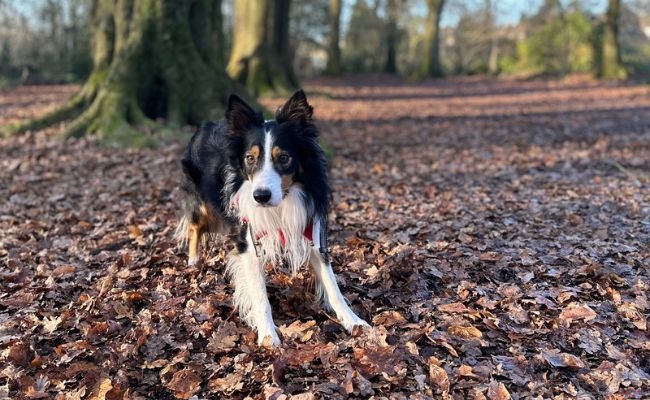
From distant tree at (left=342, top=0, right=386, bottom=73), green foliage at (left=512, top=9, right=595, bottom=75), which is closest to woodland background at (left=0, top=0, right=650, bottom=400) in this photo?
green foliage at (left=512, top=9, right=595, bottom=75)

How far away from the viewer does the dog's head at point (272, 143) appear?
3.85 m

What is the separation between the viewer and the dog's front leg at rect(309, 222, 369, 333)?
4195 millimetres

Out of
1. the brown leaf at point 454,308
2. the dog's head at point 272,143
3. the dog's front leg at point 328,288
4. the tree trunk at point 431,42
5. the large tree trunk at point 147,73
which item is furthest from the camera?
the tree trunk at point 431,42

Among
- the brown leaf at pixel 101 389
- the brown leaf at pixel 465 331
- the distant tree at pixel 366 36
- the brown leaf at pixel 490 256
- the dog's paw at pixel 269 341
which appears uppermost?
the distant tree at pixel 366 36

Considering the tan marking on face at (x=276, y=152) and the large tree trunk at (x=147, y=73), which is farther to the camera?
the large tree trunk at (x=147, y=73)

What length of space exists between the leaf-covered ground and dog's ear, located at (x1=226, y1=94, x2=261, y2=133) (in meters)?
1.42

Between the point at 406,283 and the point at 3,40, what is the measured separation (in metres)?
29.7

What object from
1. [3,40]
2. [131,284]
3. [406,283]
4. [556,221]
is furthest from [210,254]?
[3,40]

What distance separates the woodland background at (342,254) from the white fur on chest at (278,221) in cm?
48

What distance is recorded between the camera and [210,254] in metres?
5.61

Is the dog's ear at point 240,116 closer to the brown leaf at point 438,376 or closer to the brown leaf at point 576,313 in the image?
the brown leaf at point 438,376

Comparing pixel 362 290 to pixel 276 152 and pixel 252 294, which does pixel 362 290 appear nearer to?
pixel 252 294

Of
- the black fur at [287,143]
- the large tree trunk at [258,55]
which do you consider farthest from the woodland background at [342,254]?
the large tree trunk at [258,55]

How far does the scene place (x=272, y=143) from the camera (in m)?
3.90
